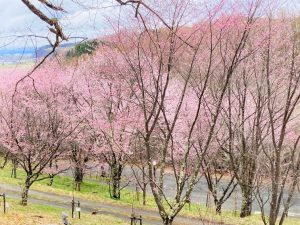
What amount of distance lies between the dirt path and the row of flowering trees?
1.48 metres

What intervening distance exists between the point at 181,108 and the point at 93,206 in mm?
7357

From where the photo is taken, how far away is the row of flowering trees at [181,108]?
458 inches

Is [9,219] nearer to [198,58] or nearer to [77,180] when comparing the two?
[198,58]

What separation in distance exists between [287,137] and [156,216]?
8.50 m

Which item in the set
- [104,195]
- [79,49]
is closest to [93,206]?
[104,195]

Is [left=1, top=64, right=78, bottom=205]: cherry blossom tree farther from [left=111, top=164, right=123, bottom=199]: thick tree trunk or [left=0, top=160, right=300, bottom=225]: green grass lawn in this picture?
[left=111, top=164, right=123, bottom=199]: thick tree trunk

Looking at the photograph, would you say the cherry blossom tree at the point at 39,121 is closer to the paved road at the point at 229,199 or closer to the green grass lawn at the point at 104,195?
the green grass lawn at the point at 104,195

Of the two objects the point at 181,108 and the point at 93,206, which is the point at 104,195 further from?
the point at 181,108

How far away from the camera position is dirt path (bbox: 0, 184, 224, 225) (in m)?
21.0

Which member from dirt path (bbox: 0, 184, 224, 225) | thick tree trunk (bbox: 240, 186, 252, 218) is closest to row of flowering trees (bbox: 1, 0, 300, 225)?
thick tree trunk (bbox: 240, 186, 252, 218)

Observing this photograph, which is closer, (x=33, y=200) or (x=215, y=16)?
(x=215, y=16)

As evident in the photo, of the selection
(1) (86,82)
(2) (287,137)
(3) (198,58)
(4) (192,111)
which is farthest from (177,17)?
(1) (86,82)

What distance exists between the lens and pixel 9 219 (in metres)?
15.7

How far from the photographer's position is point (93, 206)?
2364 centimetres
